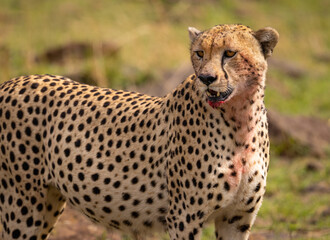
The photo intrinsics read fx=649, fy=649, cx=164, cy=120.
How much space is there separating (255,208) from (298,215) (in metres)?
2.70

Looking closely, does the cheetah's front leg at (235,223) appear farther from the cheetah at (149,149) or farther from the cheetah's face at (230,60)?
the cheetah's face at (230,60)

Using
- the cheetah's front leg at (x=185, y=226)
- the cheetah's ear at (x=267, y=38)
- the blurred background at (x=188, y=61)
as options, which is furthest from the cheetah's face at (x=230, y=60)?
the blurred background at (x=188, y=61)

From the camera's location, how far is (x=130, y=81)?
35.0 ft

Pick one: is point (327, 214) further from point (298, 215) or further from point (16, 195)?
point (16, 195)

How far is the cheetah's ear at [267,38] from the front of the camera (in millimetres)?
3611

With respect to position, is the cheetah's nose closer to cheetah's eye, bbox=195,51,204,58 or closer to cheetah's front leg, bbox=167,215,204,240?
cheetah's eye, bbox=195,51,204,58

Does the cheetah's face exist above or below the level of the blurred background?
above

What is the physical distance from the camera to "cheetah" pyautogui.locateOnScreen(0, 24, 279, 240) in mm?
3639

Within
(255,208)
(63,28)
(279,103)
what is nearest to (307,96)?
(279,103)

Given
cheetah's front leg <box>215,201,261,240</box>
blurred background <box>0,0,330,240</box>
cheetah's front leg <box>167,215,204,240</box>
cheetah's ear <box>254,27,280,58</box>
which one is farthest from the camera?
blurred background <box>0,0,330,240</box>

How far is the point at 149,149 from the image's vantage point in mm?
4016

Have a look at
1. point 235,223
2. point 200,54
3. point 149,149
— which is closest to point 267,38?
point 200,54

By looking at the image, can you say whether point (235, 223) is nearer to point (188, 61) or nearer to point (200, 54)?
point (200, 54)

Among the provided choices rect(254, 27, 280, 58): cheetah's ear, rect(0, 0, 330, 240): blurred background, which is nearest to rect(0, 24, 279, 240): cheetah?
rect(254, 27, 280, 58): cheetah's ear
